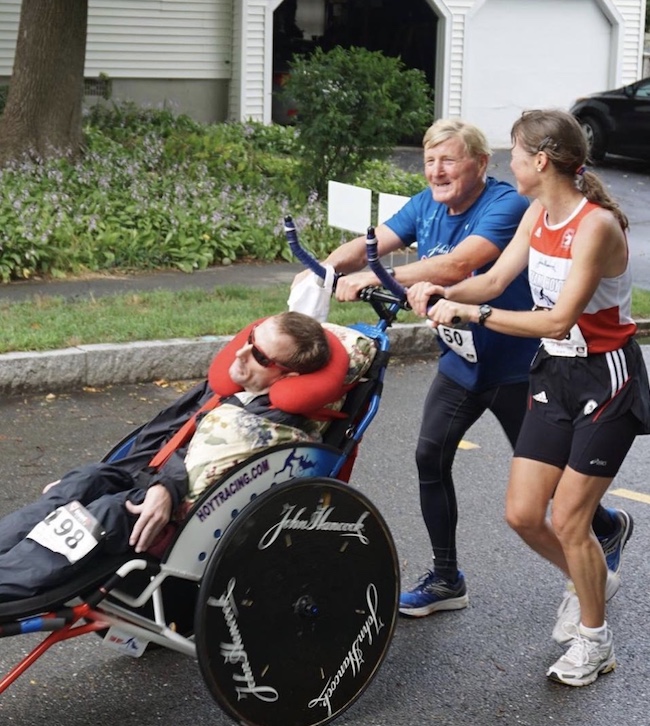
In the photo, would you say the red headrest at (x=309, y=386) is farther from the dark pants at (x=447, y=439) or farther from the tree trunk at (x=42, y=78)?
the tree trunk at (x=42, y=78)

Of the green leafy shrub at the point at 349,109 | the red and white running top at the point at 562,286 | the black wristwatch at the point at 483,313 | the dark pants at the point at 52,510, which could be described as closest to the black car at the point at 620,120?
the green leafy shrub at the point at 349,109

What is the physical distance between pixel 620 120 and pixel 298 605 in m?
18.1

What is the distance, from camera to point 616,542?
464cm

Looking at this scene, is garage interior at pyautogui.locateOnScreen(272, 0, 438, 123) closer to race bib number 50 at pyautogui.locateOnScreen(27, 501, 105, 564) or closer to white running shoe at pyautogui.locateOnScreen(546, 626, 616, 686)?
white running shoe at pyautogui.locateOnScreen(546, 626, 616, 686)

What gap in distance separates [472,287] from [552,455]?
0.60m

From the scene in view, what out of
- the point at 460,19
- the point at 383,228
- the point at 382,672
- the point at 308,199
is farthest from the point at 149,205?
the point at 460,19

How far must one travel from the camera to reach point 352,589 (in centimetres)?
372

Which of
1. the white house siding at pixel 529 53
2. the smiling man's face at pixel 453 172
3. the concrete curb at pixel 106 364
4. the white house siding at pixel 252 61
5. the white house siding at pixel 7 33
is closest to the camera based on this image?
the smiling man's face at pixel 453 172

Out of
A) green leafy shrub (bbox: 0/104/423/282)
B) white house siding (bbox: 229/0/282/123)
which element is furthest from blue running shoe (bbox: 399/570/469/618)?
white house siding (bbox: 229/0/282/123)

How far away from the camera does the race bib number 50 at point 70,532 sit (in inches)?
128

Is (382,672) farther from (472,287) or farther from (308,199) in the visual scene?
(308,199)

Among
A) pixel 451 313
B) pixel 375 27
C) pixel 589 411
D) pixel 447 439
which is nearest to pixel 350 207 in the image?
pixel 447 439

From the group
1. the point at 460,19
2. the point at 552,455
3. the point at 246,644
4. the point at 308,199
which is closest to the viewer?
the point at 246,644

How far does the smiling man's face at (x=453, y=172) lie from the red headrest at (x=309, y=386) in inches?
29.2
